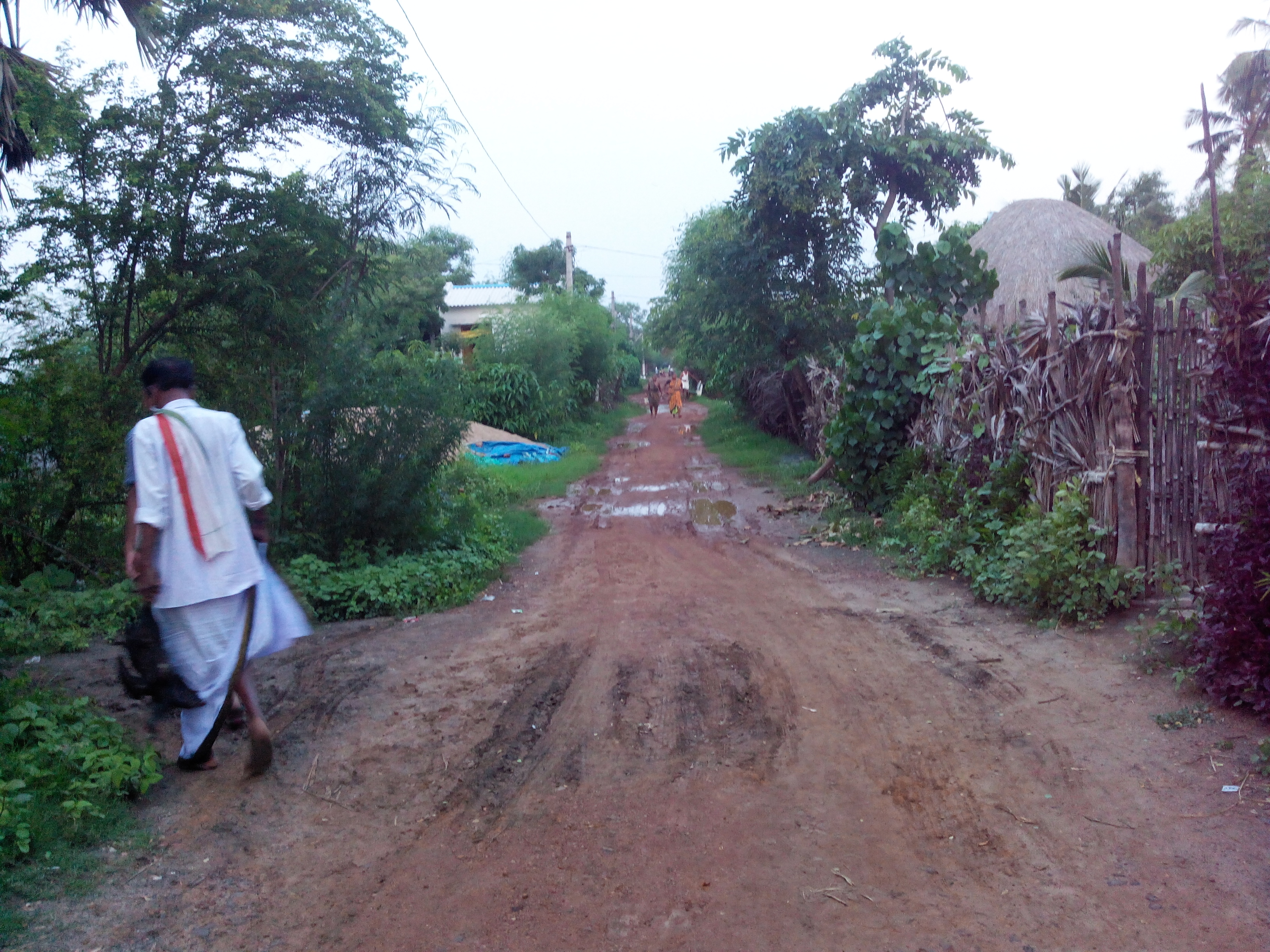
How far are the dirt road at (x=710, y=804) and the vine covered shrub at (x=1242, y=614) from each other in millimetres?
213

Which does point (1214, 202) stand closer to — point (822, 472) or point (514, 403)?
point (822, 472)

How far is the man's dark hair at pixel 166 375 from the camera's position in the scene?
160 inches

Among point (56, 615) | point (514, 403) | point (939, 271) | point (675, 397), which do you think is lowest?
point (56, 615)

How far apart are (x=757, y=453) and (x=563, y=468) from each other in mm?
4191

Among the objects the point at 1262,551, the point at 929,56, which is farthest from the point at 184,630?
the point at 929,56

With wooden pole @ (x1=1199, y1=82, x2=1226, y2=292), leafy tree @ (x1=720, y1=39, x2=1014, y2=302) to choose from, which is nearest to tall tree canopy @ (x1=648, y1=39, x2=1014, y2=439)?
leafy tree @ (x1=720, y1=39, x2=1014, y2=302)

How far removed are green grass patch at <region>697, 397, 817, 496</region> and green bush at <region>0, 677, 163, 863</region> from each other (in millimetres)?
10322

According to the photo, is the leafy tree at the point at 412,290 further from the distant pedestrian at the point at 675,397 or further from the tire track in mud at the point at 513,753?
the distant pedestrian at the point at 675,397

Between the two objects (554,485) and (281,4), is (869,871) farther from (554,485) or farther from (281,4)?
(554,485)

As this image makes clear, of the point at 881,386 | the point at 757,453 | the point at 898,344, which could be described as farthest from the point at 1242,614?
the point at 757,453

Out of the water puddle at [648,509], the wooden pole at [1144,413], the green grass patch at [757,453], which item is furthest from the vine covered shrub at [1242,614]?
the green grass patch at [757,453]

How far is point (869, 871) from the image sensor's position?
3.36m

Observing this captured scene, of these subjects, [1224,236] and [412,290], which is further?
[412,290]

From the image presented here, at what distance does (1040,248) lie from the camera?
54.5 feet
